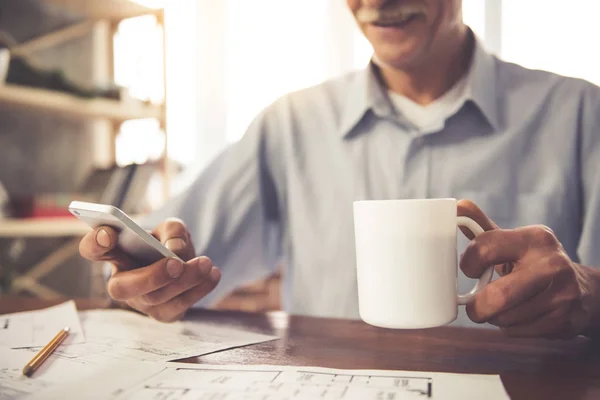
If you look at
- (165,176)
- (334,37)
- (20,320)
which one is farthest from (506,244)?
(334,37)

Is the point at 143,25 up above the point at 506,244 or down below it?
above

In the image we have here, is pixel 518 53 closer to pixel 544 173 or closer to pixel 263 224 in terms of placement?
pixel 544 173

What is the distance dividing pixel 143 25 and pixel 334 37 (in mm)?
950

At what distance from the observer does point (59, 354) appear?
1.65ft

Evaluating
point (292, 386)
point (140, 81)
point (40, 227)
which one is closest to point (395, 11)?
point (292, 386)

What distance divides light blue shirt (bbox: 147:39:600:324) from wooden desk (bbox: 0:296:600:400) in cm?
29

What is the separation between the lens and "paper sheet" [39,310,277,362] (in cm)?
51

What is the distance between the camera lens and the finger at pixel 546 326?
50 centimetres

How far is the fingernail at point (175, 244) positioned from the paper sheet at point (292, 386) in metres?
0.23

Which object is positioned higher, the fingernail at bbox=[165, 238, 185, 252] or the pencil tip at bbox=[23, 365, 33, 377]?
the fingernail at bbox=[165, 238, 185, 252]

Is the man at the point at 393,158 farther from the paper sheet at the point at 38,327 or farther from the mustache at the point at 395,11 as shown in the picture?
the paper sheet at the point at 38,327

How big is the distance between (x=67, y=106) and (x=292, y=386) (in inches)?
64.0

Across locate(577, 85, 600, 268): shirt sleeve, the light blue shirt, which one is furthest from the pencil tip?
locate(577, 85, 600, 268): shirt sleeve

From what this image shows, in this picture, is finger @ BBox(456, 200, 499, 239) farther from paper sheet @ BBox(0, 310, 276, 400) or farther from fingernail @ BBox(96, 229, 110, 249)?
fingernail @ BBox(96, 229, 110, 249)
